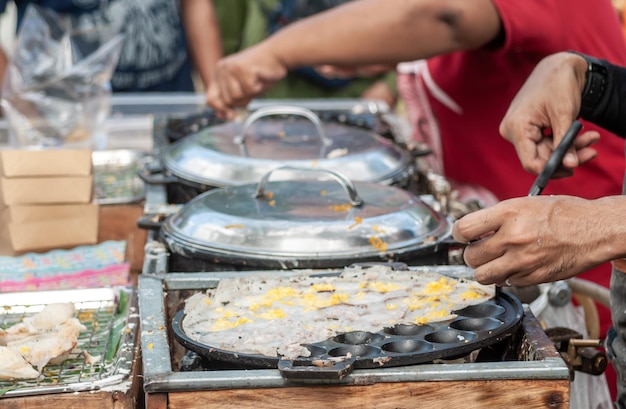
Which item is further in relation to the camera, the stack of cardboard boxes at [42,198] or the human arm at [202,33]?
the human arm at [202,33]

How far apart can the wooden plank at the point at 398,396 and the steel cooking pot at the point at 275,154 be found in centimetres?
103

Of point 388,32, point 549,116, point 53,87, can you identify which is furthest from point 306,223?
point 53,87

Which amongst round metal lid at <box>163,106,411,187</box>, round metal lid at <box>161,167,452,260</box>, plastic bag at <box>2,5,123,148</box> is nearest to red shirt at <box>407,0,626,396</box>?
round metal lid at <box>163,106,411,187</box>

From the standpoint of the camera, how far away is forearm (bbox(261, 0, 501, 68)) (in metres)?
2.32

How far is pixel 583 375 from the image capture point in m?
2.01

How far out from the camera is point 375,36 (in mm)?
2408

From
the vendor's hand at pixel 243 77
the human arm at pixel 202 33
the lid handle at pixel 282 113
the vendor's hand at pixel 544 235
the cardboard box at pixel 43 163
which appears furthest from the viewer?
the human arm at pixel 202 33

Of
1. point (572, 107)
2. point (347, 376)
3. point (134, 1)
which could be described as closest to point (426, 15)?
point (572, 107)

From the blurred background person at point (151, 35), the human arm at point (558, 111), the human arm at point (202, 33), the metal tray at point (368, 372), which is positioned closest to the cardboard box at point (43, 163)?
the metal tray at point (368, 372)

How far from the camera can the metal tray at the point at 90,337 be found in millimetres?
1353

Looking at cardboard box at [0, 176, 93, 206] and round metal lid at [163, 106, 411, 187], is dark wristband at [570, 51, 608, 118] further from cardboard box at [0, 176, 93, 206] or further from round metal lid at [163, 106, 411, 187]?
cardboard box at [0, 176, 93, 206]

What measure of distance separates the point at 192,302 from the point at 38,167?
88cm

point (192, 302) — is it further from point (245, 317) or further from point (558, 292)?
point (558, 292)

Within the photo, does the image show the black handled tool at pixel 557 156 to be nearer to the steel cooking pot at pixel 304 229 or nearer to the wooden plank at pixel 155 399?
the steel cooking pot at pixel 304 229
